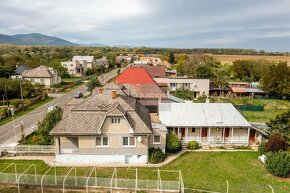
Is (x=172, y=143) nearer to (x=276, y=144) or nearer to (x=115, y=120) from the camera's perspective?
(x=115, y=120)

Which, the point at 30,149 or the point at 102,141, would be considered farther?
the point at 30,149

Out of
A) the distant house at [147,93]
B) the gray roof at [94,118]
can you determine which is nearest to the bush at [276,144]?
the gray roof at [94,118]

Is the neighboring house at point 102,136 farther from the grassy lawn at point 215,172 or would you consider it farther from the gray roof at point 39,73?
the gray roof at point 39,73

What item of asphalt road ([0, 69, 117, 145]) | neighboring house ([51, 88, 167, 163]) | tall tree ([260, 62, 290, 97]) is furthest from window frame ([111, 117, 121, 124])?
tall tree ([260, 62, 290, 97])

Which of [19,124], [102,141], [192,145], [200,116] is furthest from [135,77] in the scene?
[102,141]

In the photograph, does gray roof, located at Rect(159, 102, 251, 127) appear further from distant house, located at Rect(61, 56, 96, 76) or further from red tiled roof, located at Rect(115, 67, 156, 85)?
distant house, located at Rect(61, 56, 96, 76)

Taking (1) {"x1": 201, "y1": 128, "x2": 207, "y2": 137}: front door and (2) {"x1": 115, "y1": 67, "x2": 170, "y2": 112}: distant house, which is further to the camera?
(2) {"x1": 115, "y1": 67, "x2": 170, "y2": 112}: distant house
